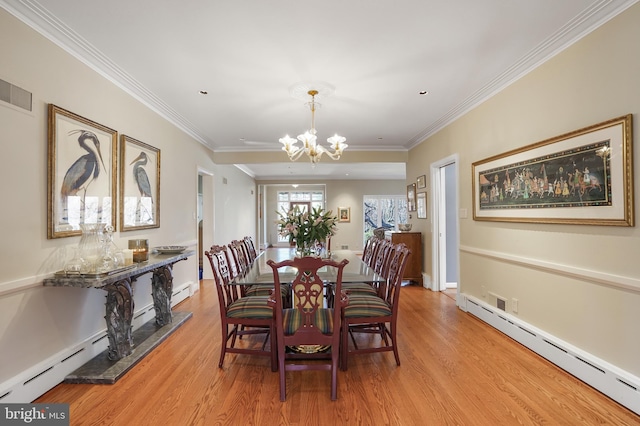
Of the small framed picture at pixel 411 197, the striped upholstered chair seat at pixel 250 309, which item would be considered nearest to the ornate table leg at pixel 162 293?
the striped upholstered chair seat at pixel 250 309

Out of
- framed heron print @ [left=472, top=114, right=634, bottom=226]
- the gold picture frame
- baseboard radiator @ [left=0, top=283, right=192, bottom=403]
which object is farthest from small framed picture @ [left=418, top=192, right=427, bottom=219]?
baseboard radiator @ [left=0, top=283, right=192, bottom=403]

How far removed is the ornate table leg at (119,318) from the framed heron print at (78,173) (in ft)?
1.81

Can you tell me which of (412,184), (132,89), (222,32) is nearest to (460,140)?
(412,184)

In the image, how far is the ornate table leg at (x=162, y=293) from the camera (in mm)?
3268

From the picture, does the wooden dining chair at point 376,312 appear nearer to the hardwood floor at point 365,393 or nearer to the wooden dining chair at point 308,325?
the hardwood floor at point 365,393

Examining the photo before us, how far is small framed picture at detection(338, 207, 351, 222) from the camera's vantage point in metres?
10.5

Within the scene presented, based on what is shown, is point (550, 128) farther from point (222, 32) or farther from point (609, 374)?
point (222, 32)

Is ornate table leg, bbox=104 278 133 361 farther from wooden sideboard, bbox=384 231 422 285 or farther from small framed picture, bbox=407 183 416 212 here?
small framed picture, bbox=407 183 416 212

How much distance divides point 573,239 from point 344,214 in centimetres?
823

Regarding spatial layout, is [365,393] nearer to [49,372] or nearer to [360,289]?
[360,289]

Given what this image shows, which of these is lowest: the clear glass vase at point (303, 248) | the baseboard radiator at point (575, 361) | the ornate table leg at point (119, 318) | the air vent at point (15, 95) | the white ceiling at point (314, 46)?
the baseboard radiator at point (575, 361)

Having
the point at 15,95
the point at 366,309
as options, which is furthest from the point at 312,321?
the point at 15,95

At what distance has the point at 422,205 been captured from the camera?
539 cm

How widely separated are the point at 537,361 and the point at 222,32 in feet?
11.8
